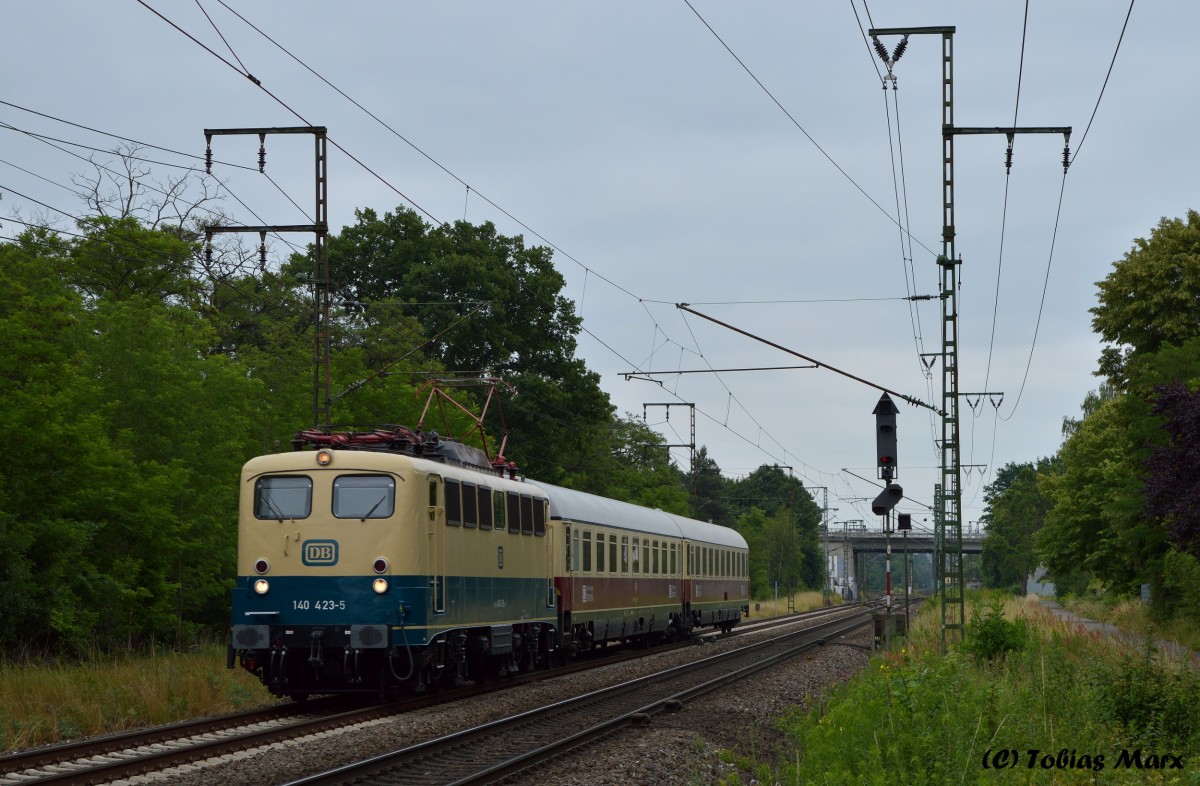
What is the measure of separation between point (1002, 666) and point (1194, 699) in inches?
221

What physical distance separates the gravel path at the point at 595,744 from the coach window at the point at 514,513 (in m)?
2.49

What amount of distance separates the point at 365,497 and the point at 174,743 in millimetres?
4590

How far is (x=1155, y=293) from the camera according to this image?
40.8 m

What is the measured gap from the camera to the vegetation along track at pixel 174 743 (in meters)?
11.4

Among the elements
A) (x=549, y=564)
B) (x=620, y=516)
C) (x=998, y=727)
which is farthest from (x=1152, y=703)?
(x=620, y=516)

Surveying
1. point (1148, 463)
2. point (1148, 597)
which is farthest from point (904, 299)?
point (1148, 597)

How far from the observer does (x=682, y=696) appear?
19047mm

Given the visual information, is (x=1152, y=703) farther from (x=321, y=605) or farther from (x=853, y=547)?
(x=853, y=547)

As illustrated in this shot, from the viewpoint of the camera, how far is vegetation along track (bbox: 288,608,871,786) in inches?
464

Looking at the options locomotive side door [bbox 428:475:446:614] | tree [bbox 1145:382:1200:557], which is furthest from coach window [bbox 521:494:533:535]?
tree [bbox 1145:382:1200:557]

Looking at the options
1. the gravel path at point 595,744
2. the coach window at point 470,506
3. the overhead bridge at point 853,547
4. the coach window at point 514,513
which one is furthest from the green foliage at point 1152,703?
the overhead bridge at point 853,547

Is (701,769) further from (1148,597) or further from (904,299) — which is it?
(1148,597)

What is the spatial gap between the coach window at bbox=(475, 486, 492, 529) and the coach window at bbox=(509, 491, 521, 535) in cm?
121

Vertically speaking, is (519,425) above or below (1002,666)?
above
